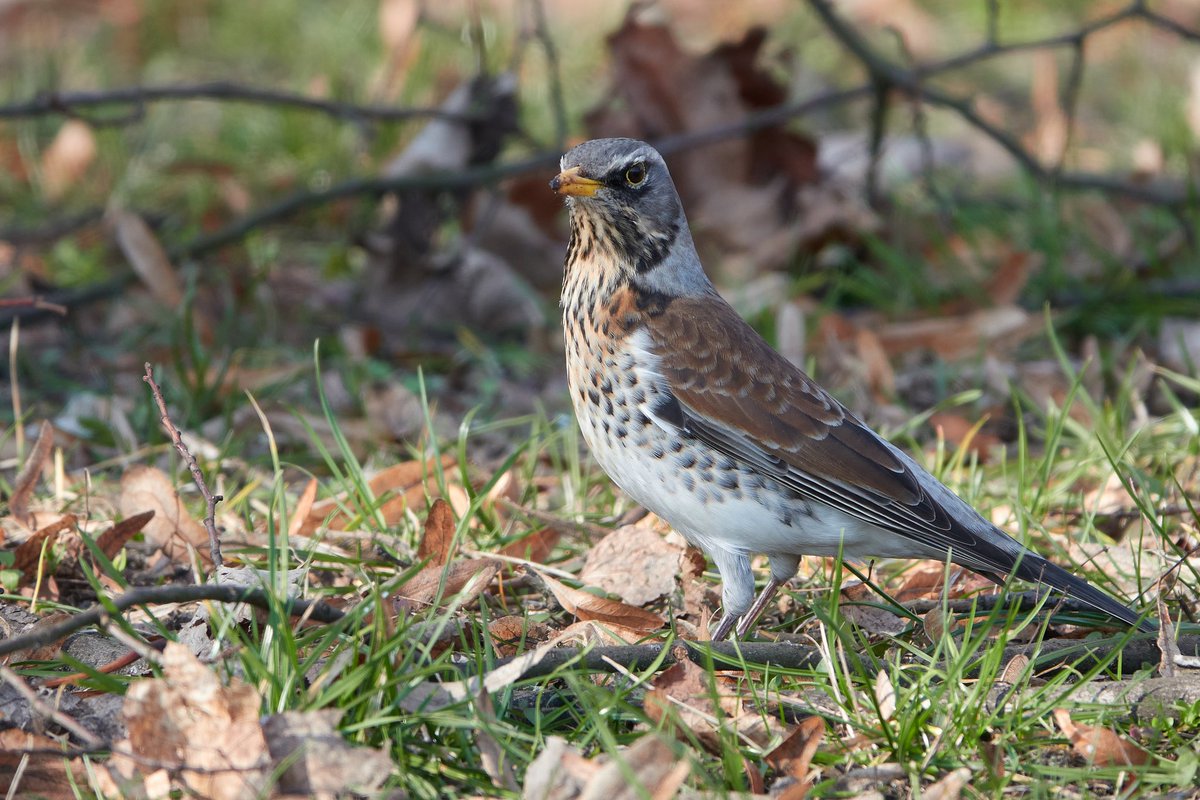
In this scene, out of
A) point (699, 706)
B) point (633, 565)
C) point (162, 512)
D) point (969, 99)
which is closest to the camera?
point (699, 706)

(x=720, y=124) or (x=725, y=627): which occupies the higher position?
(x=720, y=124)

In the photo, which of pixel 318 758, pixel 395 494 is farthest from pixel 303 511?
pixel 318 758

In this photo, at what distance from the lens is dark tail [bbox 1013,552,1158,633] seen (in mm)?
3504

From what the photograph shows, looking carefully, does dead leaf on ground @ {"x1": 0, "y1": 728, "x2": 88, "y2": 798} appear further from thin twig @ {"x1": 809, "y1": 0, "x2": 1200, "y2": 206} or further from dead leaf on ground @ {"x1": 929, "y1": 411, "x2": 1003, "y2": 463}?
thin twig @ {"x1": 809, "y1": 0, "x2": 1200, "y2": 206}

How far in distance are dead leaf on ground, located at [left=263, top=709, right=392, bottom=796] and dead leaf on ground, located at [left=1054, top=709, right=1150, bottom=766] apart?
4.95ft

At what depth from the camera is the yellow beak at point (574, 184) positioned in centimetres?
419

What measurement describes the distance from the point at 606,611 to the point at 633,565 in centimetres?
39

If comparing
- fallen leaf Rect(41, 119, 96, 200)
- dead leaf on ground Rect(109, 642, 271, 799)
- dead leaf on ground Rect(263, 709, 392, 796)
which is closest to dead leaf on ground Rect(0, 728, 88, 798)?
dead leaf on ground Rect(109, 642, 271, 799)

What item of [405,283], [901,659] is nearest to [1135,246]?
[405,283]

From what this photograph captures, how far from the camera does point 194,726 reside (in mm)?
2801

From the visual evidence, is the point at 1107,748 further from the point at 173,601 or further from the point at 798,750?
the point at 173,601

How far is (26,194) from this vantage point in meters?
8.00

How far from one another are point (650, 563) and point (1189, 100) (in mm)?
7017

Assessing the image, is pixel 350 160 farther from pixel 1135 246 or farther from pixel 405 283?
pixel 1135 246
